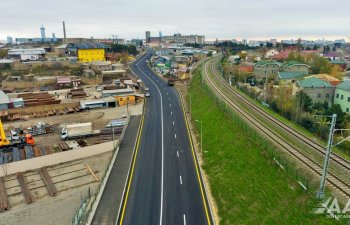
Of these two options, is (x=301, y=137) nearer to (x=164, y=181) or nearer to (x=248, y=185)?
(x=248, y=185)

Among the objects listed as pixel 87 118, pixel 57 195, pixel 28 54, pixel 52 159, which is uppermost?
pixel 28 54

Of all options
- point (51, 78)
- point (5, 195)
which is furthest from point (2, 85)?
point (5, 195)

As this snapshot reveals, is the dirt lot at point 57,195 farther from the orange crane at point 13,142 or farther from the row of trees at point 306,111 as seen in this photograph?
the row of trees at point 306,111

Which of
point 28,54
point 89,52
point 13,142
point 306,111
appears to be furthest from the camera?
point 28,54

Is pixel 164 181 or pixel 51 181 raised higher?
pixel 164 181

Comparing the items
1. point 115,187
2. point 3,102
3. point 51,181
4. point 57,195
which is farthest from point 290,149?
point 3,102

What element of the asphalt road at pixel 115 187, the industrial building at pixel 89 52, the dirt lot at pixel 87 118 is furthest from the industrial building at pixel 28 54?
the asphalt road at pixel 115 187
